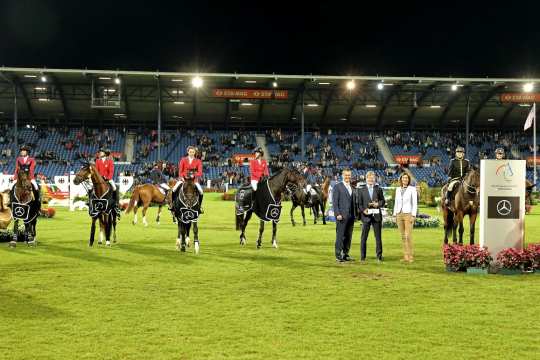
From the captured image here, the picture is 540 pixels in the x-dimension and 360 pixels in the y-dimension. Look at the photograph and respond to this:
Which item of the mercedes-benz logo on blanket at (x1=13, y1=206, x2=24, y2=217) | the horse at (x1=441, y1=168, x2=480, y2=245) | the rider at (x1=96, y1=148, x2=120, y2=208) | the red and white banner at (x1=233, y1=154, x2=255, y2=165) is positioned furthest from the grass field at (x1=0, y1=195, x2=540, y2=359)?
the red and white banner at (x1=233, y1=154, x2=255, y2=165)

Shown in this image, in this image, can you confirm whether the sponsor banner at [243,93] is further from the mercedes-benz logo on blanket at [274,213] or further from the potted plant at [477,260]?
the potted plant at [477,260]

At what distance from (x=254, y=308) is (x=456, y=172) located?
9.24 m

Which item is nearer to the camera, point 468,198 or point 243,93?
point 468,198

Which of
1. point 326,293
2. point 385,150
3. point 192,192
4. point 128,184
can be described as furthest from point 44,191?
point 385,150

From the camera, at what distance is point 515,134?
230 feet

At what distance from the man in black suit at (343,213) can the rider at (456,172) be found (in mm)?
3599

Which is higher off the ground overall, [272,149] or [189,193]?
[272,149]

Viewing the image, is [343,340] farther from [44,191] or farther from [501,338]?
[44,191]

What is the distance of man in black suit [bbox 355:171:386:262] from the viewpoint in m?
13.4

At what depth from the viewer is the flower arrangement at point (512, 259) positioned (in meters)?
11.5

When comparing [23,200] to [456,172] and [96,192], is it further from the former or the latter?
[456,172]

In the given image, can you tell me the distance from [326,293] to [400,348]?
3.20 meters

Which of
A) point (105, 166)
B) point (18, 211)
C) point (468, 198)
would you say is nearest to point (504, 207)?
point (468, 198)

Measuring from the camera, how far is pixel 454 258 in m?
11.7
